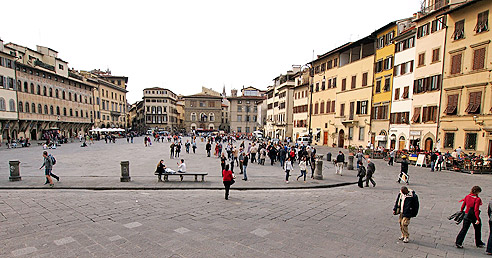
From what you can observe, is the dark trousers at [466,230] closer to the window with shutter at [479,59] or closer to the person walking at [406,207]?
the person walking at [406,207]

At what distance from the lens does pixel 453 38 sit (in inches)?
817

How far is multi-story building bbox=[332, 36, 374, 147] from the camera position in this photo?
30969 mm

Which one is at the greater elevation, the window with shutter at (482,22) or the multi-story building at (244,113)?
the window with shutter at (482,22)

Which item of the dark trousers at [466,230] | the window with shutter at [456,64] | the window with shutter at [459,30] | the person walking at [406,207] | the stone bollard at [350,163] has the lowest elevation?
the stone bollard at [350,163]

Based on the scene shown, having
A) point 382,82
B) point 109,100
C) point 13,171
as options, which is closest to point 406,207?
point 13,171

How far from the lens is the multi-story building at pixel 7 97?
32.6 metres

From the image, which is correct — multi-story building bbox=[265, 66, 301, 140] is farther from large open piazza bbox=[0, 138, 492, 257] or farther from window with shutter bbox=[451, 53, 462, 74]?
large open piazza bbox=[0, 138, 492, 257]

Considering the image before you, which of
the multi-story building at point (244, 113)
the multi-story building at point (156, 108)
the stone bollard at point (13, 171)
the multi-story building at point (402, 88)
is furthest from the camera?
the multi-story building at point (156, 108)

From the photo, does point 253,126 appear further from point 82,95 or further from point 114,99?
point 82,95

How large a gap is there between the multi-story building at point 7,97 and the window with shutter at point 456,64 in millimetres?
51845

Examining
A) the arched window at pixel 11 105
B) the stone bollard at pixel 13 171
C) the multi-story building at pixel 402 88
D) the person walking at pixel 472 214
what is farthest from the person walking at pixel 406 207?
the arched window at pixel 11 105

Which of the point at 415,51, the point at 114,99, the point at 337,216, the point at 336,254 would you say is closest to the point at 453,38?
the point at 415,51

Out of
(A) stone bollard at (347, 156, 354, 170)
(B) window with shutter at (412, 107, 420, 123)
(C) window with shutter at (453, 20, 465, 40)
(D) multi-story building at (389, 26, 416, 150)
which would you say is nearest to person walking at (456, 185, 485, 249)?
(A) stone bollard at (347, 156, 354, 170)

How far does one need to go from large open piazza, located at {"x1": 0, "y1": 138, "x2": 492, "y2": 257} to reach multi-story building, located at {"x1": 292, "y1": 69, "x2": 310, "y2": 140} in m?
34.1
